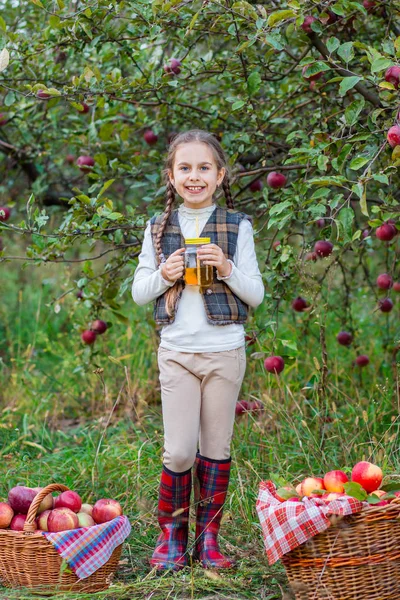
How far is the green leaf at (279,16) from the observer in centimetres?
248

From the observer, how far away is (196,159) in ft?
8.31

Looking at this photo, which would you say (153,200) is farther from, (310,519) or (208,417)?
(310,519)

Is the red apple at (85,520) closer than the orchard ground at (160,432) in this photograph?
Yes

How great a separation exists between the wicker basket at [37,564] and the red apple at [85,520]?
0.13 meters

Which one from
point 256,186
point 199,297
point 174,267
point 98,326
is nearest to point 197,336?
point 199,297

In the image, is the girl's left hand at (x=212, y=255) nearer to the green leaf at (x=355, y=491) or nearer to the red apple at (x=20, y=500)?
the green leaf at (x=355, y=491)

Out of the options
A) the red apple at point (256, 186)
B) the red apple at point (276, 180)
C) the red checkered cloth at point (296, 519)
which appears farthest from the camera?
the red apple at point (256, 186)

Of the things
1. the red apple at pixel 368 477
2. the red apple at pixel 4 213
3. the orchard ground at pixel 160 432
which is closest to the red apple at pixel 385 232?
the orchard ground at pixel 160 432

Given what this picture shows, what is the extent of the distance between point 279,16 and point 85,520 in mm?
1635

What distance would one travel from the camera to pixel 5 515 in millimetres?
2514

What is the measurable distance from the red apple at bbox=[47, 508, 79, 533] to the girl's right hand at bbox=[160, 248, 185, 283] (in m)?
0.77

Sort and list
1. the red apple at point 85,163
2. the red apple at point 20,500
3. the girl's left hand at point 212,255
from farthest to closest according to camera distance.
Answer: the red apple at point 85,163 → the red apple at point 20,500 → the girl's left hand at point 212,255

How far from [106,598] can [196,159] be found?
1328mm

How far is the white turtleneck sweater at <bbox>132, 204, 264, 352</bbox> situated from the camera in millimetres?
2477
